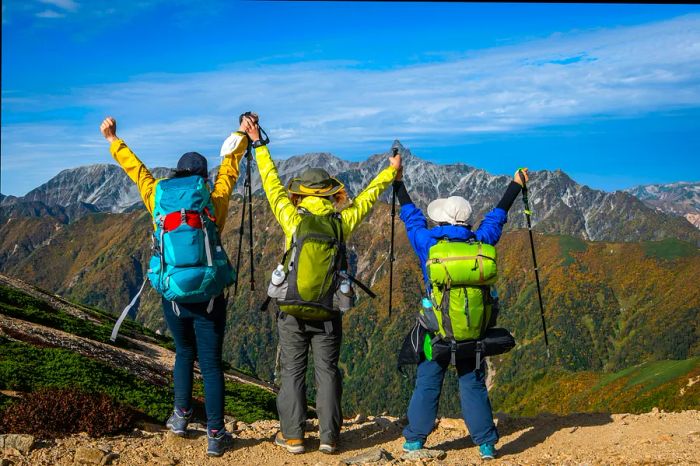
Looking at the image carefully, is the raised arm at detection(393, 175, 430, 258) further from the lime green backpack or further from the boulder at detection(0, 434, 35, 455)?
the boulder at detection(0, 434, 35, 455)

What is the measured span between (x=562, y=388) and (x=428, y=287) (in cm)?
13199

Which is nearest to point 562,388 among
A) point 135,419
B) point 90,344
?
point 90,344

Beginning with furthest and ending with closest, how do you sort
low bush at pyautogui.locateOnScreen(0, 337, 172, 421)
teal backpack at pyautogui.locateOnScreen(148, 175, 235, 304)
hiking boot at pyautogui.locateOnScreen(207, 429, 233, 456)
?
low bush at pyautogui.locateOnScreen(0, 337, 172, 421), hiking boot at pyautogui.locateOnScreen(207, 429, 233, 456), teal backpack at pyautogui.locateOnScreen(148, 175, 235, 304)

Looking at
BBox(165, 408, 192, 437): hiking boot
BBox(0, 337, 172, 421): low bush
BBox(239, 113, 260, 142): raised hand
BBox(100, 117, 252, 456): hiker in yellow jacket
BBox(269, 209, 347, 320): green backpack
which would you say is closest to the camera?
BBox(269, 209, 347, 320): green backpack

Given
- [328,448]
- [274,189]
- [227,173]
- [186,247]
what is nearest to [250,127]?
[227,173]

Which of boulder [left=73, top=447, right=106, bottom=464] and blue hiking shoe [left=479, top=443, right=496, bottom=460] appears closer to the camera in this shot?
boulder [left=73, top=447, right=106, bottom=464]

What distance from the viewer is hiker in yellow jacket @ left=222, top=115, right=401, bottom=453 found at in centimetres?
952

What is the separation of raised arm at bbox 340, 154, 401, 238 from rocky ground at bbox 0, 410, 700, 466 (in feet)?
11.8

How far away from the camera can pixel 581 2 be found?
5.36 m

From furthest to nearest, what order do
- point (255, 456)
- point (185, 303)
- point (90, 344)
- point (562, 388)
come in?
1. point (562, 388)
2. point (90, 344)
3. point (255, 456)
4. point (185, 303)

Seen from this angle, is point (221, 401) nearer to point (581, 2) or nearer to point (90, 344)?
point (581, 2)

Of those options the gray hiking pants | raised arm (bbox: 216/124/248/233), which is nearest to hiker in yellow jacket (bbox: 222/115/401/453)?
the gray hiking pants

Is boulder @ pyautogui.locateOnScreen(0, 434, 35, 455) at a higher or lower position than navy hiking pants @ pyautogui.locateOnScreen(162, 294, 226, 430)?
lower

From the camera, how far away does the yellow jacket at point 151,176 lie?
9.85 m
